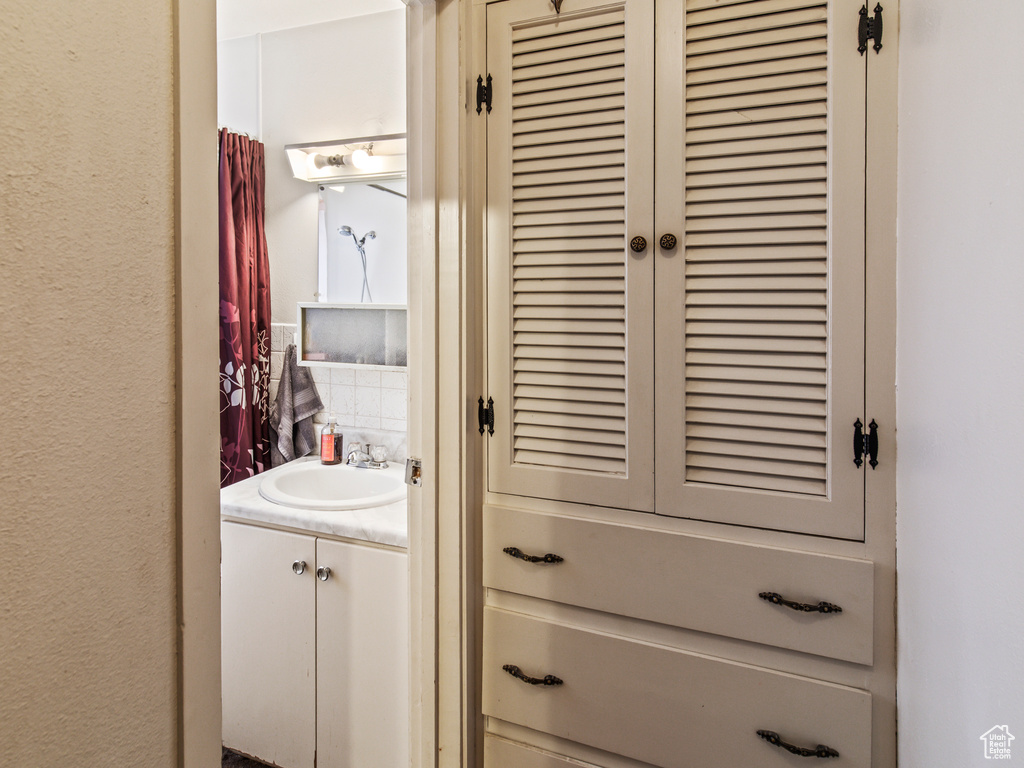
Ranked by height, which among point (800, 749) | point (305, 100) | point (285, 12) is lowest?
point (800, 749)

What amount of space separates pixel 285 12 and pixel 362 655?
6.78 ft

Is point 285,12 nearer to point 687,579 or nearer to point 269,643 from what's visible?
point 269,643

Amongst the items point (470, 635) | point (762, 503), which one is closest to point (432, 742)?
point (470, 635)

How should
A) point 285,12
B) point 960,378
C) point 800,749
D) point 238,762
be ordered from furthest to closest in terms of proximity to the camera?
1. point 285,12
2. point 238,762
3. point 800,749
4. point 960,378

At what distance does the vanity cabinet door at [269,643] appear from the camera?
159 cm

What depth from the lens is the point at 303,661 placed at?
5.26 feet

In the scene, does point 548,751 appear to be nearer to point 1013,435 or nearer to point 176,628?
point 176,628

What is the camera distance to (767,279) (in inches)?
41.7

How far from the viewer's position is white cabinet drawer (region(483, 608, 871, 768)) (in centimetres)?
103

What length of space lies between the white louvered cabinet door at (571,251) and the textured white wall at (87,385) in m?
A: 0.78

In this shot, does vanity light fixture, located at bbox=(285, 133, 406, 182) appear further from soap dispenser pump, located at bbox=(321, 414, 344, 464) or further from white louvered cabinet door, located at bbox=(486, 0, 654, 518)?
soap dispenser pump, located at bbox=(321, 414, 344, 464)

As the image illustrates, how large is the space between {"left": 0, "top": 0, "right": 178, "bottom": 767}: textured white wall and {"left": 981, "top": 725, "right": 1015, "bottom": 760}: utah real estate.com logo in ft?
2.70

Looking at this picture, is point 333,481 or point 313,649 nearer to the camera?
point 313,649

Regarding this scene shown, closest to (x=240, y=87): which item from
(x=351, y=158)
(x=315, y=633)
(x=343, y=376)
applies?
(x=351, y=158)
